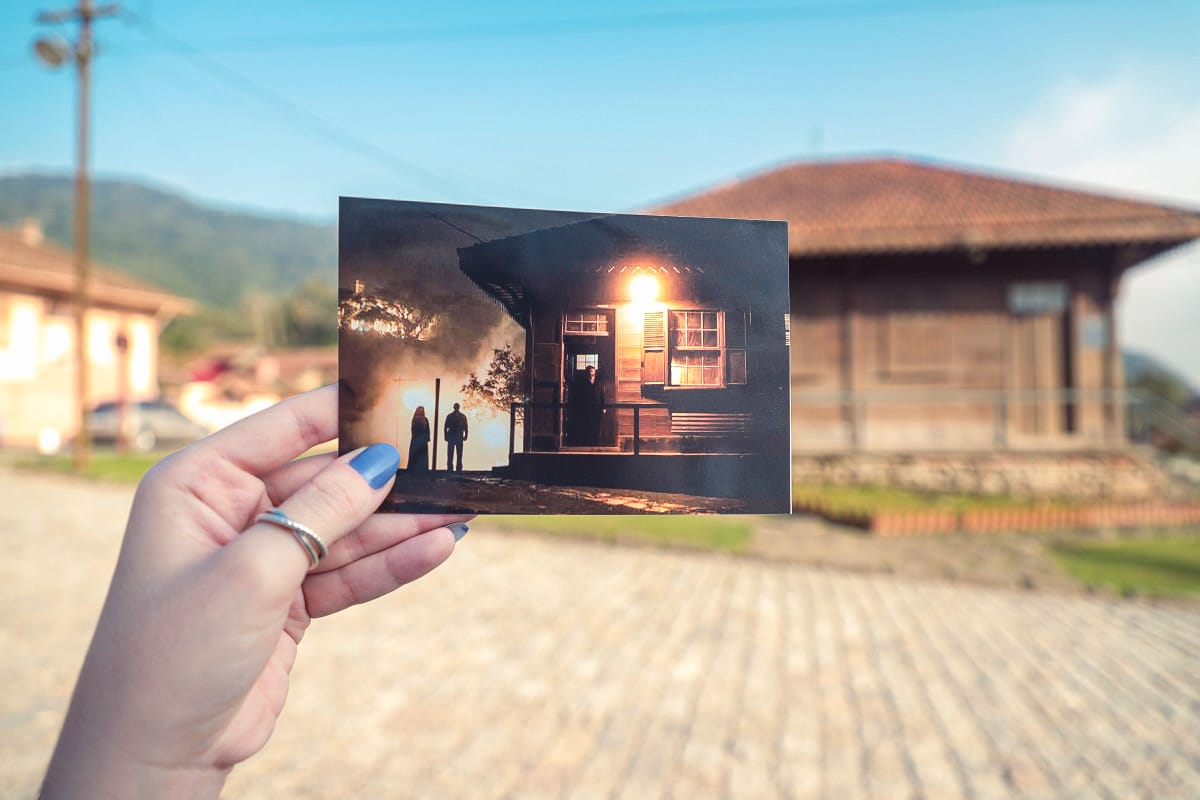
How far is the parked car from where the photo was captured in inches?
700

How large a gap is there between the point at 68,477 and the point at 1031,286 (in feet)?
50.5

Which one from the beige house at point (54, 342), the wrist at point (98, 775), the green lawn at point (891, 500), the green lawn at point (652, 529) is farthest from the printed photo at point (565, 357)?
the beige house at point (54, 342)

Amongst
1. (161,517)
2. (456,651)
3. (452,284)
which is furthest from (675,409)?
(456,651)

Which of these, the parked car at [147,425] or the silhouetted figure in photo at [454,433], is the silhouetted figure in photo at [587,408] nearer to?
the silhouetted figure in photo at [454,433]

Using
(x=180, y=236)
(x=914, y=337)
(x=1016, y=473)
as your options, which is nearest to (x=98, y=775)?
(x=914, y=337)

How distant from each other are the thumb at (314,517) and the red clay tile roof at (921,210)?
365 inches

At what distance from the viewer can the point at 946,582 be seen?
682 cm

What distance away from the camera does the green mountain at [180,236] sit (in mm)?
100625

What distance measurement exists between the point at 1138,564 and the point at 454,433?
8.70m

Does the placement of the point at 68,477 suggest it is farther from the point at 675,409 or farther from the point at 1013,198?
the point at 1013,198

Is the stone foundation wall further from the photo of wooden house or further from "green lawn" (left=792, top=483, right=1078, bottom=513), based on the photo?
"green lawn" (left=792, top=483, right=1078, bottom=513)

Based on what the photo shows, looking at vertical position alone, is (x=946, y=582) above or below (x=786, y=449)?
below

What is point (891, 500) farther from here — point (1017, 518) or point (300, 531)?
point (300, 531)

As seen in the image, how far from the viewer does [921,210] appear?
11547 mm
